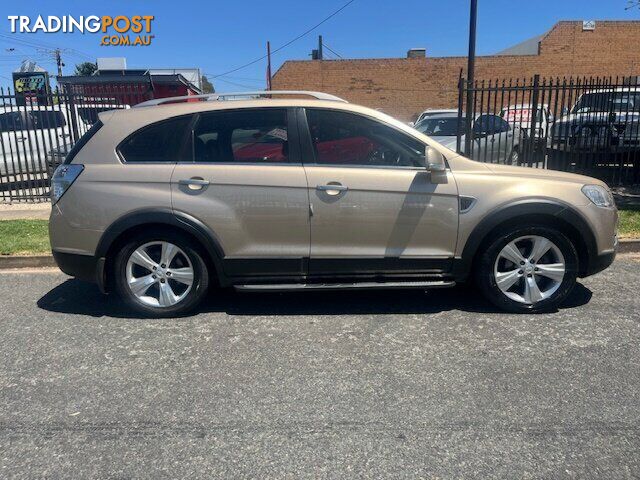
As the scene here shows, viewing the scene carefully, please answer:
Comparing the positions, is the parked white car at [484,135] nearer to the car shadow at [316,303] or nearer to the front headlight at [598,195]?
the front headlight at [598,195]

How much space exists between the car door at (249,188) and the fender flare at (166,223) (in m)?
0.05

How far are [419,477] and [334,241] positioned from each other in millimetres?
2125

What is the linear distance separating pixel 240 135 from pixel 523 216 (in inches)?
93.2

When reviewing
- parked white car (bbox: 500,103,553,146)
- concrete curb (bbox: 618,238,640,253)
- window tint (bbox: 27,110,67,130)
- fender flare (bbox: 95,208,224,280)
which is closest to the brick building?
parked white car (bbox: 500,103,553,146)

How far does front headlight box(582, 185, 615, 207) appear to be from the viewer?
4453 millimetres

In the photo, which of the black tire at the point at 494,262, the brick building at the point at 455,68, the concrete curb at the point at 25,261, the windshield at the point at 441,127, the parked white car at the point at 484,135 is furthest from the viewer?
the brick building at the point at 455,68

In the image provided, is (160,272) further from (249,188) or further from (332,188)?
(332,188)

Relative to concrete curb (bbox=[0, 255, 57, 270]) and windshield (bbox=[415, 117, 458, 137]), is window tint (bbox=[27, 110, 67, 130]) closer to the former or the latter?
concrete curb (bbox=[0, 255, 57, 270])

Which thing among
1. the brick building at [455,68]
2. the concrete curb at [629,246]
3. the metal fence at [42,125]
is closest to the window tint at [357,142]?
the concrete curb at [629,246]

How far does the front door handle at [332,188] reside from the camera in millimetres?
4266

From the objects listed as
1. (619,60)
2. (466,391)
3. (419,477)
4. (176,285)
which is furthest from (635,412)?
(619,60)

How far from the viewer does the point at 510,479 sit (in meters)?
2.55

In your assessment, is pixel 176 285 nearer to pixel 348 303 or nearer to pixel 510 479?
pixel 348 303

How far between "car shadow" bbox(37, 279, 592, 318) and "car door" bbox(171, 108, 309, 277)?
1.66 feet
